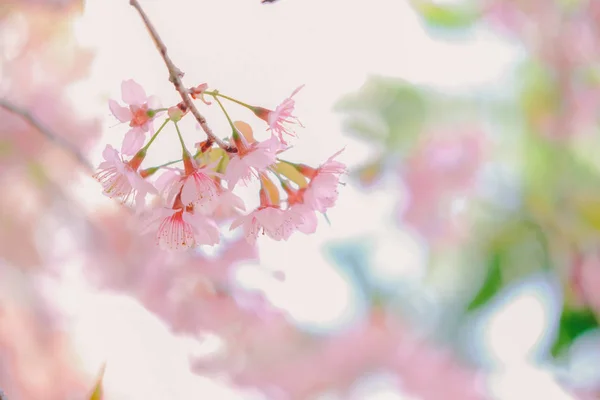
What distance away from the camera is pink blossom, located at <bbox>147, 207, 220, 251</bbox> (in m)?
0.44

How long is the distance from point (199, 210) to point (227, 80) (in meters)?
0.35

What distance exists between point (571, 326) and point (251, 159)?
85cm

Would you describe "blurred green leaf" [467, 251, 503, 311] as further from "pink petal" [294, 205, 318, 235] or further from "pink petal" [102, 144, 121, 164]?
"pink petal" [102, 144, 121, 164]

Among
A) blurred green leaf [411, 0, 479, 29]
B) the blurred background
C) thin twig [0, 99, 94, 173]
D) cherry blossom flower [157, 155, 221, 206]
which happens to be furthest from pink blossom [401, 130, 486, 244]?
cherry blossom flower [157, 155, 221, 206]

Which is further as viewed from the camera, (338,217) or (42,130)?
(338,217)

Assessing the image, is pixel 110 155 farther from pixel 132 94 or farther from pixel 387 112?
pixel 387 112

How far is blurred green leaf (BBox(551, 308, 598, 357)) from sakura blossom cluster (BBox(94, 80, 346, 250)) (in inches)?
28.7

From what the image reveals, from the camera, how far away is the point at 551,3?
1028 millimetres

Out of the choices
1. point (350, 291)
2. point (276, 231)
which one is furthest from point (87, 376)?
point (276, 231)

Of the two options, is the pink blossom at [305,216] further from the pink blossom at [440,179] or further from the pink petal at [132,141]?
the pink blossom at [440,179]

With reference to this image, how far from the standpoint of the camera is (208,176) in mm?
413

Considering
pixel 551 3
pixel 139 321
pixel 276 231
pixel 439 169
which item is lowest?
pixel 276 231

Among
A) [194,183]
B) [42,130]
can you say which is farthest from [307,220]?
[42,130]

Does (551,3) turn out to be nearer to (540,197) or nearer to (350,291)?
(540,197)
